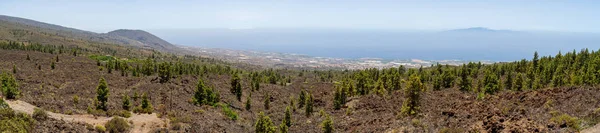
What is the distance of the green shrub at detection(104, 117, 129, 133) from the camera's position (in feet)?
102

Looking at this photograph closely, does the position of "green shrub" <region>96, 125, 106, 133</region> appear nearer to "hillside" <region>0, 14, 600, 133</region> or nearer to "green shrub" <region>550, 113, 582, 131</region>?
"hillside" <region>0, 14, 600, 133</region>

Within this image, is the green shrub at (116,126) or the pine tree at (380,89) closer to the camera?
the green shrub at (116,126)

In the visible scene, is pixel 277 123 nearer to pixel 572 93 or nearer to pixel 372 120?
pixel 372 120

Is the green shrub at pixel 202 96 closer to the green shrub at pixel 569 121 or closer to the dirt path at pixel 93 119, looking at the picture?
the dirt path at pixel 93 119

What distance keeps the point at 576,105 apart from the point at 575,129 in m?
8.66

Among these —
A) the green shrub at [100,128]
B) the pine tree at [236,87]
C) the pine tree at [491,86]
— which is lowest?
the pine tree at [236,87]

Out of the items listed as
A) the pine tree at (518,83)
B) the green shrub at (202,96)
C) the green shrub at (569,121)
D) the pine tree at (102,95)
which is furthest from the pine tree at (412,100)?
the pine tree at (102,95)

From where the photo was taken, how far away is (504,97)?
40.6 meters

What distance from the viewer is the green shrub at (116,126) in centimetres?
3102

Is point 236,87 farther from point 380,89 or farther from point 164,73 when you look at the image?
point 380,89

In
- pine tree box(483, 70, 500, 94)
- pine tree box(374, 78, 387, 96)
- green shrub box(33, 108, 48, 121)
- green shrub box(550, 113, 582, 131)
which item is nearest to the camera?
green shrub box(550, 113, 582, 131)

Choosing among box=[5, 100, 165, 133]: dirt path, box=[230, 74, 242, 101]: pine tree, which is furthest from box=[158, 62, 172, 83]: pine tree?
box=[5, 100, 165, 133]: dirt path

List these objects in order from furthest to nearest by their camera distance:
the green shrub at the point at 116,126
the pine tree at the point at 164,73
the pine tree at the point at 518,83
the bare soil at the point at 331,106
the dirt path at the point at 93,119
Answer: the pine tree at the point at 164,73
the pine tree at the point at 518,83
the dirt path at the point at 93,119
the green shrub at the point at 116,126
the bare soil at the point at 331,106

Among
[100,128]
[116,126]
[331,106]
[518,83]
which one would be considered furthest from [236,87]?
[518,83]
